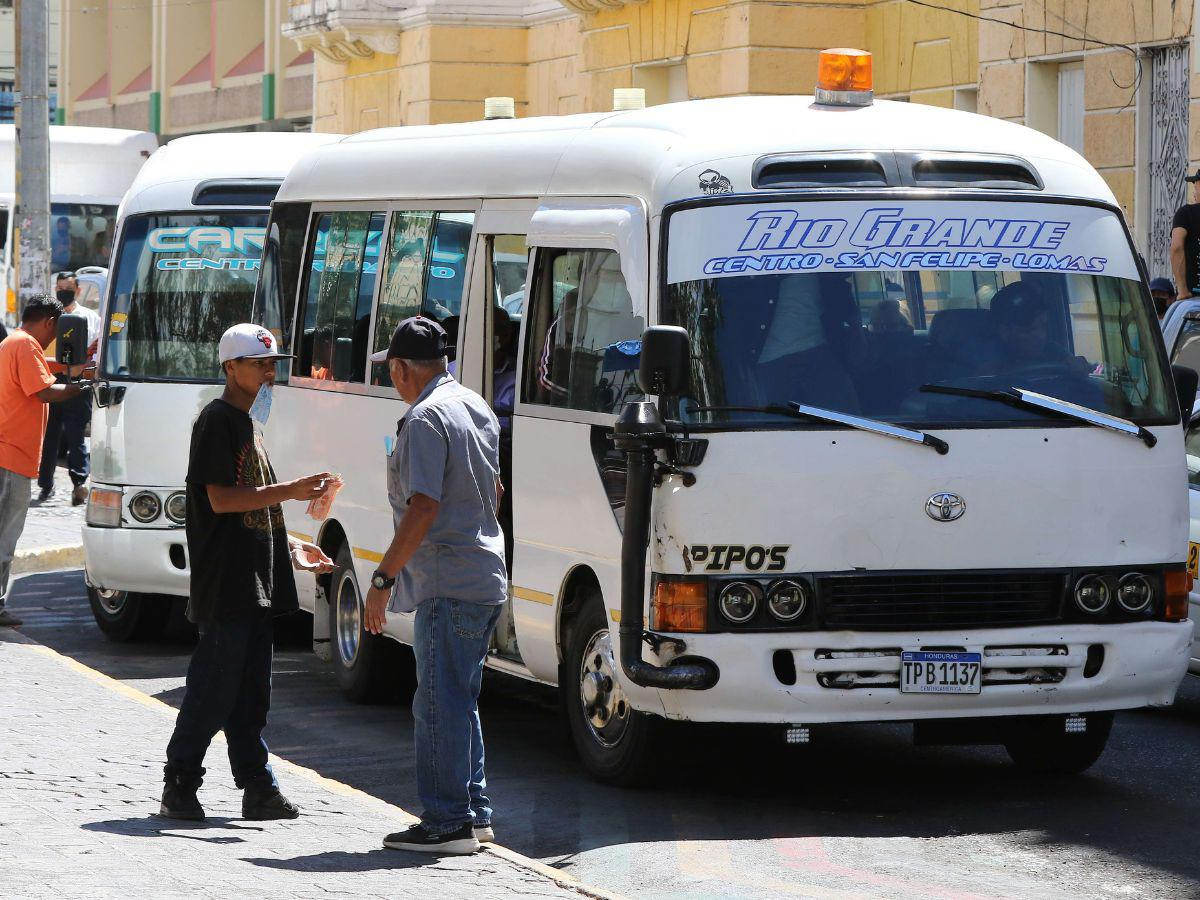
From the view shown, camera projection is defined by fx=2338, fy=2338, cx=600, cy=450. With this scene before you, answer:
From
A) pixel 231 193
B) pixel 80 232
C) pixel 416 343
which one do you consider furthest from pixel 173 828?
pixel 80 232

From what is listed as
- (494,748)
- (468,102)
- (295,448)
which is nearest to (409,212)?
(295,448)

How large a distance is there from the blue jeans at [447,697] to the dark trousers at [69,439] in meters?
13.0

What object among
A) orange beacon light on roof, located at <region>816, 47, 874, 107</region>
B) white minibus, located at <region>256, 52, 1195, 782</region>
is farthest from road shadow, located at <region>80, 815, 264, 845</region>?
orange beacon light on roof, located at <region>816, 47, 874, 107</region>

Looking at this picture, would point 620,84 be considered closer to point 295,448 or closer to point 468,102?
point 468,102

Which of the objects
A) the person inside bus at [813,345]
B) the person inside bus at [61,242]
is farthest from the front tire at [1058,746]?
the person inside bus at [61,242]

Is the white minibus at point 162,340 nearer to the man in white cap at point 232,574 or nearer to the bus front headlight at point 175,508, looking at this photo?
the bus front headlight at point 175,508

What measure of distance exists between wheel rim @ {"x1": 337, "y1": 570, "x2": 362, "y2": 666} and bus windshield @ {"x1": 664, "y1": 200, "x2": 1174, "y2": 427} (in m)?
3.34

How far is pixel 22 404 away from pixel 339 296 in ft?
8.03

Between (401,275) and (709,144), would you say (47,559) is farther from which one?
(709,144)

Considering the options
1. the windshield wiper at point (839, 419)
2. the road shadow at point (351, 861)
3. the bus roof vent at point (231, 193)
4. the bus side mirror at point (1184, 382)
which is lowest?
the road shadow at point (351, 861)

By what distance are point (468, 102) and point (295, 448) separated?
62.2 ft

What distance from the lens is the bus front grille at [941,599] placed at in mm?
7957

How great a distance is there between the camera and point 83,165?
91.9 feet

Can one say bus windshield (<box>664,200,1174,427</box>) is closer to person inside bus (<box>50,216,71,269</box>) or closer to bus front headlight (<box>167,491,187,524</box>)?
bus front headlight (<box>167,491,187,524</box>)
